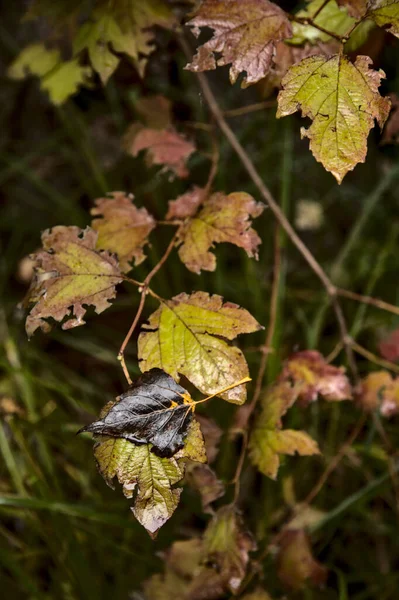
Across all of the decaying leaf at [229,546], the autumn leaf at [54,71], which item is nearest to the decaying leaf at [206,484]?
the decaying leaf at [229,546]

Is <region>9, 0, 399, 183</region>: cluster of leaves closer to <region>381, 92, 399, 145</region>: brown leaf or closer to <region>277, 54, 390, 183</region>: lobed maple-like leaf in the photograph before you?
<region>277, 54, 390, 183</region>: lobed maple-like leaf

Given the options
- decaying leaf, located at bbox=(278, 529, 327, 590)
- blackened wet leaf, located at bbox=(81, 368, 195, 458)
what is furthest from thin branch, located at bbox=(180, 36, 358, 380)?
blackened wet leaf, located at bbox=(81, 368, 195, 458)

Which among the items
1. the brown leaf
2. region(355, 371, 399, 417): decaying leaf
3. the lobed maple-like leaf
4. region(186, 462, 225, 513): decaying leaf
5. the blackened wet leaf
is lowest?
region(186, 462, 225, 513): decaying leaf

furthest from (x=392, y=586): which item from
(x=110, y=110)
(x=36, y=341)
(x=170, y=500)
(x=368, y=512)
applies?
(x=110, y=110)

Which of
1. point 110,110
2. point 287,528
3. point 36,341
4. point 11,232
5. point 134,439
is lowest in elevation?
point 36,341

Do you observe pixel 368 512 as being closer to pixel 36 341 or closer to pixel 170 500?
pixel 170 500

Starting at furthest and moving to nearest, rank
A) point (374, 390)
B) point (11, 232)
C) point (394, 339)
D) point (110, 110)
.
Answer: point (11, 232) → point (110, 110) → point (394, 339) → point (374, 390)

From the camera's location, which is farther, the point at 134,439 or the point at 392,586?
the point at 392,586

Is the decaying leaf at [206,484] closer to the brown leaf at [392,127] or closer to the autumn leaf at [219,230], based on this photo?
the autumn leaf at [219,230]
